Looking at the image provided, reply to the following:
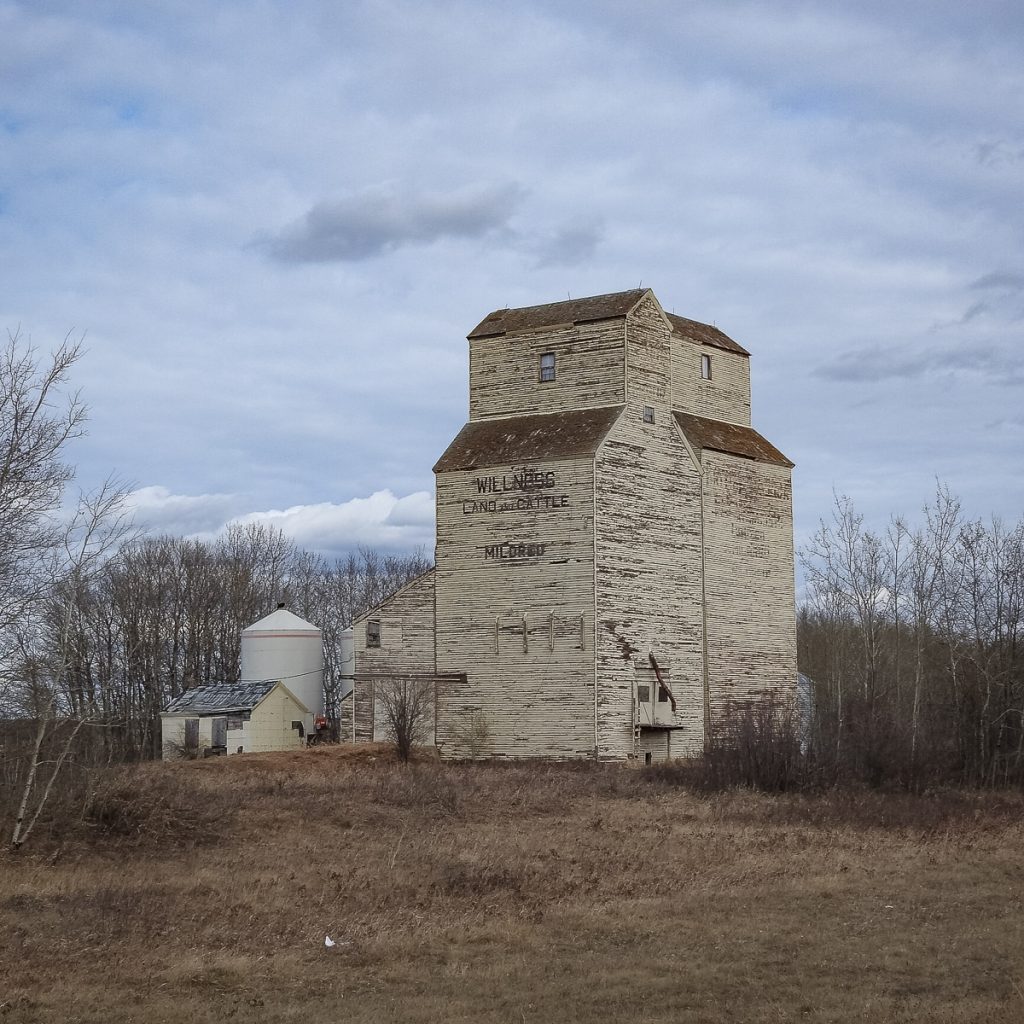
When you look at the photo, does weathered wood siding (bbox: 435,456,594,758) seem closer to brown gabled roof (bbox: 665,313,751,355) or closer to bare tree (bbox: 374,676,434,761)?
bare tree (bbox: 374,676,434,761)

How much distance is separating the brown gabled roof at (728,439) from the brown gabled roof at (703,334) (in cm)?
294

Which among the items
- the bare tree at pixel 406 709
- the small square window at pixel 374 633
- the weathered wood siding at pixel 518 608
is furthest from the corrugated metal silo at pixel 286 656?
the weathered wood siding at pixel 518 608

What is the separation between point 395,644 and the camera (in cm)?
4281

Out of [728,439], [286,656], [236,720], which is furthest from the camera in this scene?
[286,656]

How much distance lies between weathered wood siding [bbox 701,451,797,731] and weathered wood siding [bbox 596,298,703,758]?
1.09 m

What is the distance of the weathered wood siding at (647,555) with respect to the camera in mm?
39312

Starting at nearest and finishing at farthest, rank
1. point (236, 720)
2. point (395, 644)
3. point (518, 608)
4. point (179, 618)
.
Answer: point (518, 608) → point (395, 644) → point (236, 720) → point (179, 618)

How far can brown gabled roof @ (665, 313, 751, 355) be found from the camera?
156 feet

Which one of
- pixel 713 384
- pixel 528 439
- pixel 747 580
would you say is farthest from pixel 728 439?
pixel 528 439

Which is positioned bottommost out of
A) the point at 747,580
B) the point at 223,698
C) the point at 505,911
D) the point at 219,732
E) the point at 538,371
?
the point at 505,911

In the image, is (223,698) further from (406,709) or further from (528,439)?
(528,439)

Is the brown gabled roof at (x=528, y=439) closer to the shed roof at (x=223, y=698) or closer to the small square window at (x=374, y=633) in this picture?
the small square window at (x=374, y=633)

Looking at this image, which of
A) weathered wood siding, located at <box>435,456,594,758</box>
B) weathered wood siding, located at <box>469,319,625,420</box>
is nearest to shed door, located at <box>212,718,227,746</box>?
weathered wood siding, located at <box>435,456,594,758</box>

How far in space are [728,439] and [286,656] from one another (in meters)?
20.2
